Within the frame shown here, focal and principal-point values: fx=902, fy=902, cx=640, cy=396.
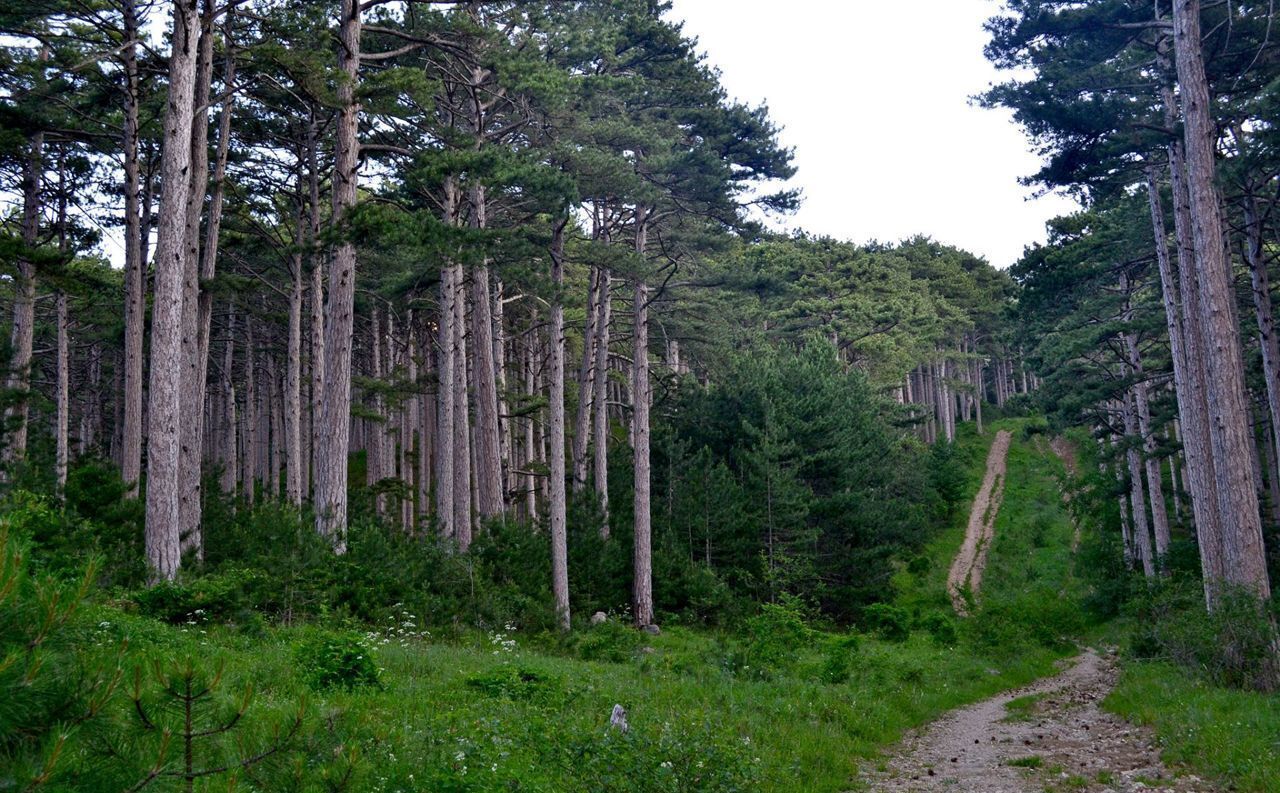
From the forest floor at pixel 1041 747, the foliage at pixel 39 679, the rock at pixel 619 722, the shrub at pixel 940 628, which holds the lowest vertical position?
the shrub at pixel 940 628

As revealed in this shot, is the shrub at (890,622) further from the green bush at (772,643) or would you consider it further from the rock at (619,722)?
the rock at (619,722)

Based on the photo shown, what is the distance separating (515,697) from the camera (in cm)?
998

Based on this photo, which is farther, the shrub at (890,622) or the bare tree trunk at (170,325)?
the shrub at (890,622)

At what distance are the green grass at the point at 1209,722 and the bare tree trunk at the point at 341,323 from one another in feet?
41.1

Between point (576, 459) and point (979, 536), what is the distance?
24718mm

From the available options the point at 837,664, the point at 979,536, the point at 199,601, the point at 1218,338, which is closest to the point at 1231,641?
the point at 1218,338

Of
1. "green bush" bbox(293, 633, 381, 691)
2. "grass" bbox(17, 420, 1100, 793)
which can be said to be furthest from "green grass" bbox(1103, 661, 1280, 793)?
"green bush" bbox(293, 633, 381, 691)

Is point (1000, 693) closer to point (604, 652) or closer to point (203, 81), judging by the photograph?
point (604, 652)

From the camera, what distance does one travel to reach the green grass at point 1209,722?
8438 millimetres

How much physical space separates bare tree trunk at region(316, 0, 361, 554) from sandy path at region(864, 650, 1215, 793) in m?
9.98

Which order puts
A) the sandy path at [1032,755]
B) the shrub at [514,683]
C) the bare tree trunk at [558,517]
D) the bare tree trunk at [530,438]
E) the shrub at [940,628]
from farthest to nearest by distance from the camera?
the bare tree trunk at [530,438]
the shrub at [940,628]
the bare tree trunk at [558,517]
the shrub at [514,683]
the sandy path at [1032,755]

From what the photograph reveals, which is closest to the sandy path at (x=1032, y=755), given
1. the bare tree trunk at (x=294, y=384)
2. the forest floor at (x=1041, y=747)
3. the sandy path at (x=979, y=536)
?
the forest floor at (x=1041, y=747)

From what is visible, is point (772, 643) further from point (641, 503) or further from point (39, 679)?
point (39, 679)

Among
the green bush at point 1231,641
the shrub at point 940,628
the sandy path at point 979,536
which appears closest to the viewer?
the green bush at point 1231,641
